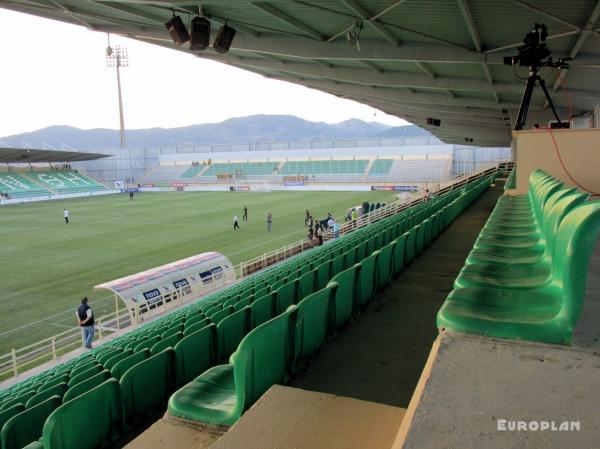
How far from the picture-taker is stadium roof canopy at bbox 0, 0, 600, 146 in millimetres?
8820

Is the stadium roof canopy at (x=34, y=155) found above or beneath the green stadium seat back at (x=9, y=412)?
above

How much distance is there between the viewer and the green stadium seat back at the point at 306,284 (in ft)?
16.4

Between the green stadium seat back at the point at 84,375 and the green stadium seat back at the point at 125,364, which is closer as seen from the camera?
the green stadium seat back at the point at 125,364

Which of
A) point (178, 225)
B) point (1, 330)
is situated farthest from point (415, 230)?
Result: point (178, 225)

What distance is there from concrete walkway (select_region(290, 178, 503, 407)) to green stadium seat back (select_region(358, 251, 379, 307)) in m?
0.11

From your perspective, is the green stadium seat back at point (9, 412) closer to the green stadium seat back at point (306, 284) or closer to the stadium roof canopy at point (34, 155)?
the green stadium seat back at point (306, 284)

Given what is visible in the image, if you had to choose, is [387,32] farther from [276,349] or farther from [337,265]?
[276,349]

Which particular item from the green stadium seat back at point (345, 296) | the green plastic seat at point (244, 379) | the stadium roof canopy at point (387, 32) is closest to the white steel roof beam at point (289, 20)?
the stadium roof canopy at point (387, 32)

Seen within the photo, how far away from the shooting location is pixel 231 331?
432 cm

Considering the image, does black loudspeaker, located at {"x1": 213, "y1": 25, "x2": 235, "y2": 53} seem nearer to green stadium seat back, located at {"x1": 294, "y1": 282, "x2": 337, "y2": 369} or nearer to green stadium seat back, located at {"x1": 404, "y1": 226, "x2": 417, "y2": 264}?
green stadium seat back, located at {"x1": 404, "y1": 226, "x2": 417, "y2": 264}

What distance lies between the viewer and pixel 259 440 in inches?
66.2

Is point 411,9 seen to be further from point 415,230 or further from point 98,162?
point 98,162

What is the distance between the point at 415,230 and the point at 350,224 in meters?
16.7

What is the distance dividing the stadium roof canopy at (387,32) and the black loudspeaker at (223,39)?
15.6 inches
